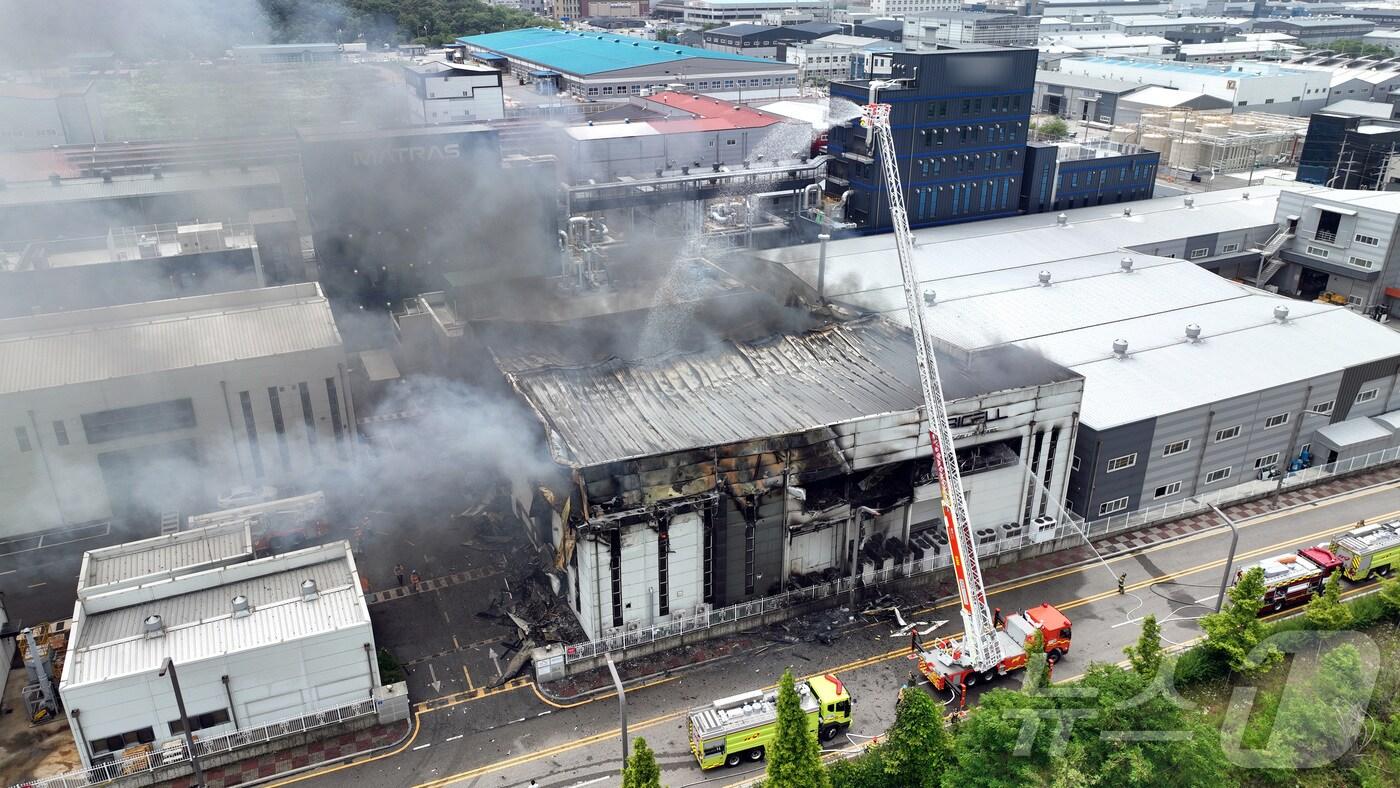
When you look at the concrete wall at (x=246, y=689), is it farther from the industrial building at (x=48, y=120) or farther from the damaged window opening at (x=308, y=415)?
the industrial building at (x=48, y=120)

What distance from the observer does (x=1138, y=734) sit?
1531cm

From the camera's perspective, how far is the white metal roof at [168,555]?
18.8 meters

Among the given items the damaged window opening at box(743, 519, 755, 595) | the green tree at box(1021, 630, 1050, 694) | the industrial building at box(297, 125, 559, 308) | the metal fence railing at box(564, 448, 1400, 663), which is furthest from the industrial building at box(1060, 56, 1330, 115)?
the damaged window opening at box(743, 519, 755, 595)

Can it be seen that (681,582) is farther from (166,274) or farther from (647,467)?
(166,274)

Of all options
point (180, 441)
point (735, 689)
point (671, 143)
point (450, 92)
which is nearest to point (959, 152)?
point (671, 143)

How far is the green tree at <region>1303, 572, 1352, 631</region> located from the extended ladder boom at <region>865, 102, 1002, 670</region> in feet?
21.2

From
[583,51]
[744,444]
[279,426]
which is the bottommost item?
[279,426]

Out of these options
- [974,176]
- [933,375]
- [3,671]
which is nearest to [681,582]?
[933,375]

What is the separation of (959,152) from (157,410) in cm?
3091

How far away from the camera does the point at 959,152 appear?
3906cm

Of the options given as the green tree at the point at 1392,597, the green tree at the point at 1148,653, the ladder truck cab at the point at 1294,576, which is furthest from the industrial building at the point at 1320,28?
the green tree at the point at 1148,653

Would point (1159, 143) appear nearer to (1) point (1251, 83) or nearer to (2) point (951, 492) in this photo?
(1) point (1251, 83)

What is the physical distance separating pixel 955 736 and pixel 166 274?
26.8 m

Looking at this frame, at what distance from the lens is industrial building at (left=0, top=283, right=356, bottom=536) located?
22.1m
